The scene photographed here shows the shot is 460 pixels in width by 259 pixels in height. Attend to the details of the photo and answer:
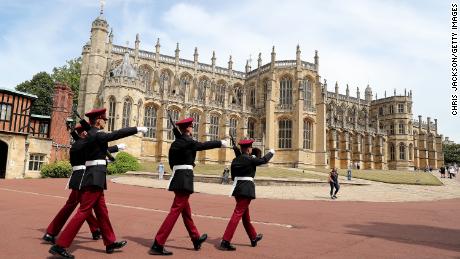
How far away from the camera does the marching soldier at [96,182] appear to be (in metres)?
5.53

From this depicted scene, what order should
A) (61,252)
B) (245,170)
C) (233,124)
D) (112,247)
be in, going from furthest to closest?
1. (233,124)
2. (245,170)
3. (112,247)
4. (61,252)

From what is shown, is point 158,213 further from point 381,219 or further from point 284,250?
point 381,219

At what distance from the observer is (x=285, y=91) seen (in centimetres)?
4928

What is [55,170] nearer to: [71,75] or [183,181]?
[183,181]

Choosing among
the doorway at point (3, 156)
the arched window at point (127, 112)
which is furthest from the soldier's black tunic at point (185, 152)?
the arched window at point (127, 112)

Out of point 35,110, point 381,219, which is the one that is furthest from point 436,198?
point 35,110

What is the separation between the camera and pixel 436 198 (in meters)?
21.3

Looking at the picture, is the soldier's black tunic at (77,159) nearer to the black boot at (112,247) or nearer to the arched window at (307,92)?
the black boot at (112,247)

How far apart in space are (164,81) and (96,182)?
136 ft

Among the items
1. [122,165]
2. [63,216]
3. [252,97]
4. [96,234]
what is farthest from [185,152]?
[252,97]

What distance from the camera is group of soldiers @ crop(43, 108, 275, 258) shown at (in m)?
5.66

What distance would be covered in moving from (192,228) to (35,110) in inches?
1933

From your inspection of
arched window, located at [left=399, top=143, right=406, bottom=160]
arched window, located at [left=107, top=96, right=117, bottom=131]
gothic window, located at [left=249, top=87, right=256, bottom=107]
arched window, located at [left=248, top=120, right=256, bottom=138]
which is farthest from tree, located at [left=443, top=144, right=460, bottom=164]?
arched window, located at [left=107, top=96, right=117, bottom=131]

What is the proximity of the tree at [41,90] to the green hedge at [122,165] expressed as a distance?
20.2 meters
